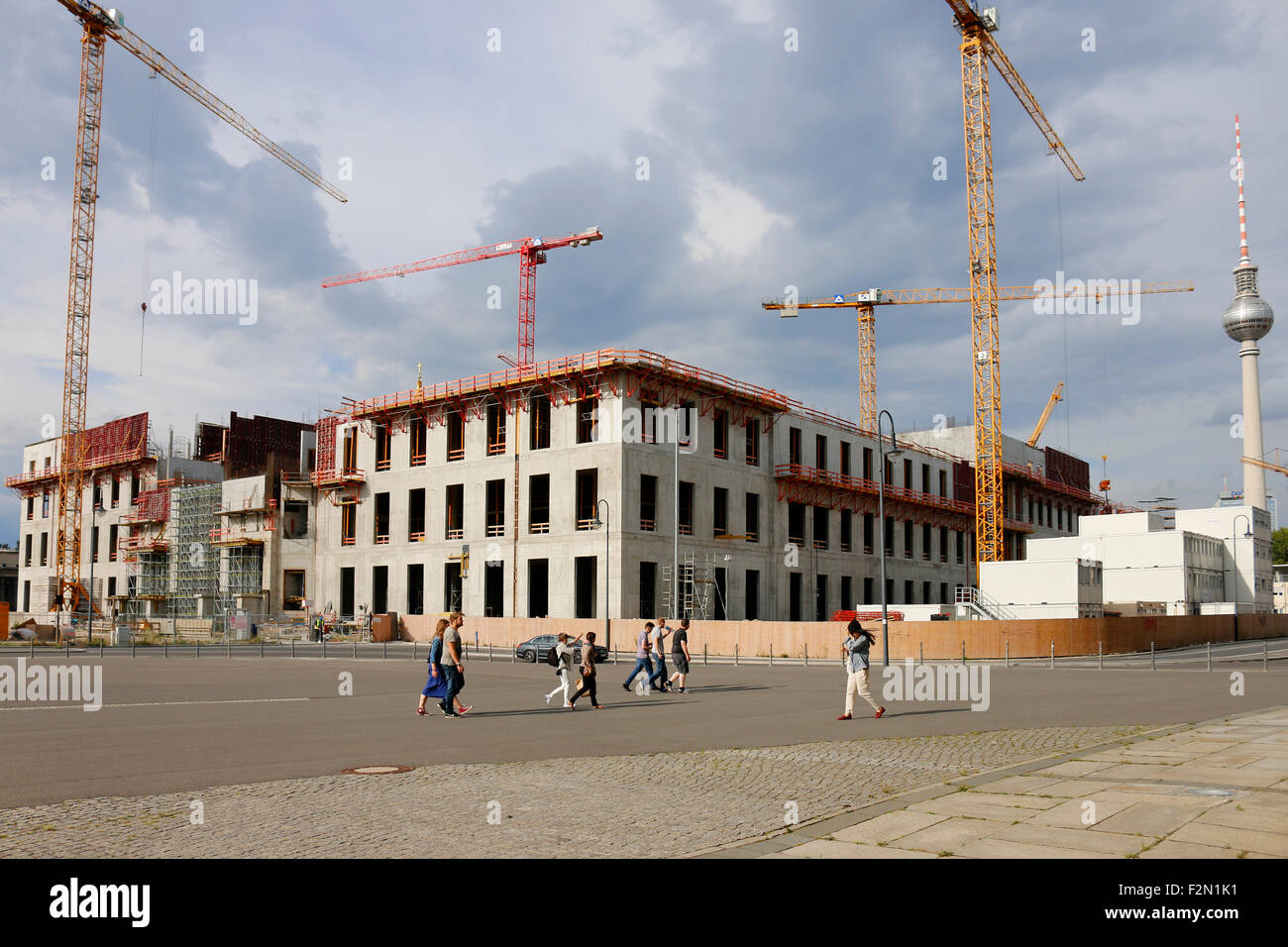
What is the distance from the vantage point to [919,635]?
4288cm

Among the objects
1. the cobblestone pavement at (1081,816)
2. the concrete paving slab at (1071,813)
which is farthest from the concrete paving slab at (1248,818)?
the concrete paving slab at (1071,813)

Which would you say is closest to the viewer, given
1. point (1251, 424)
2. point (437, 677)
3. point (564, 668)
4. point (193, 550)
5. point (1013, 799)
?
point (1013, 799)

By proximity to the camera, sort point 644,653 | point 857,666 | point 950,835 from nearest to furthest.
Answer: point 950,835 → point 857,666 → point 644,653

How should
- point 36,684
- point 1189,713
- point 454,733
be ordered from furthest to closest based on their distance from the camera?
point 36,684, point 1189,713, point 454,733

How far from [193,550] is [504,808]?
80.6m

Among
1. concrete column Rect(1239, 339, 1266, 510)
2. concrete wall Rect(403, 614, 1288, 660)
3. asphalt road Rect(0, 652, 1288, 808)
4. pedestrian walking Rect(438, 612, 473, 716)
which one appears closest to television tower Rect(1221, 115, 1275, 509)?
concrete column Rect(1239, 339, 1266, 510)

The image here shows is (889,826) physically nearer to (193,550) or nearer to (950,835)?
(950,835)

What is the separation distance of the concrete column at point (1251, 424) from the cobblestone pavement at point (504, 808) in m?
113

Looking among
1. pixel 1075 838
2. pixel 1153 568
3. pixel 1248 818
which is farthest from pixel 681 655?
pixel 1153 568

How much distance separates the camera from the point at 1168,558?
66.2 m

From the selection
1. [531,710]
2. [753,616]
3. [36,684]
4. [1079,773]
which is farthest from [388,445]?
[1079,773]
